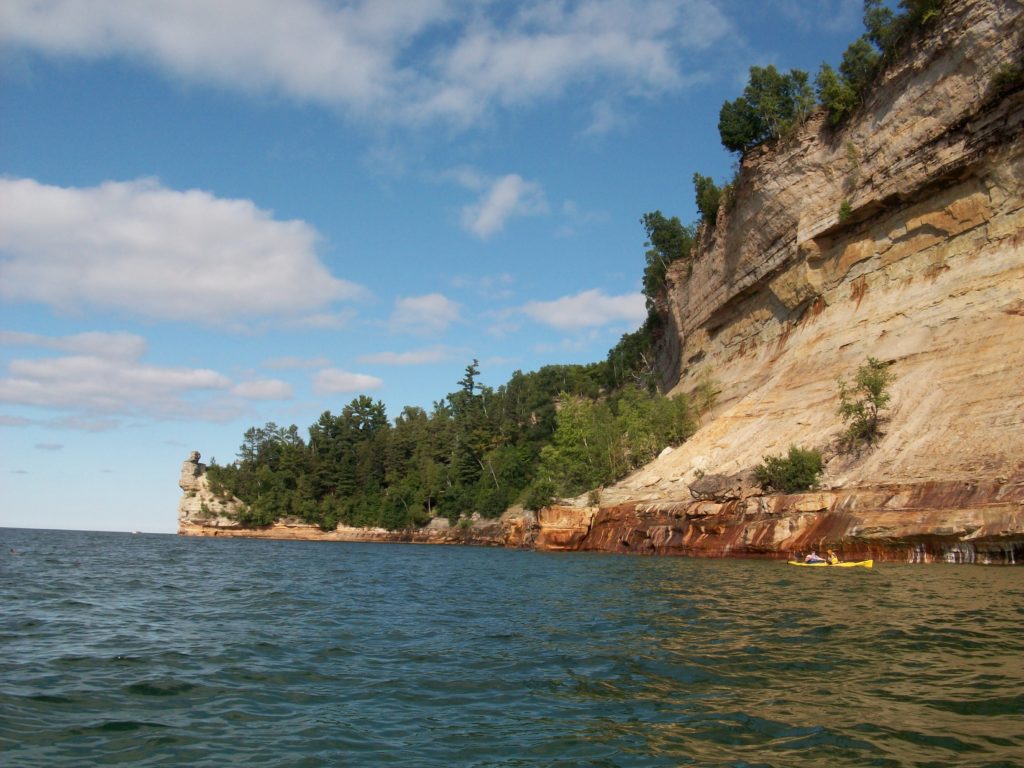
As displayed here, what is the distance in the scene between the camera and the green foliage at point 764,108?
54094 mm

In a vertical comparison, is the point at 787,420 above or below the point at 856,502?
above

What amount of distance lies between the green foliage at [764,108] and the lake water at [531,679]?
43570 millimetres

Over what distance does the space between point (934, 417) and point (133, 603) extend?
2998cm

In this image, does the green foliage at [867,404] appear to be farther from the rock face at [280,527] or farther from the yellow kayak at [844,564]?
the rock face at [280,527]

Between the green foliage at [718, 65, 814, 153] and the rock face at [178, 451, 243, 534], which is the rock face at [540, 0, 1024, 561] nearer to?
the green foliage at [718, 65, 814, 153]

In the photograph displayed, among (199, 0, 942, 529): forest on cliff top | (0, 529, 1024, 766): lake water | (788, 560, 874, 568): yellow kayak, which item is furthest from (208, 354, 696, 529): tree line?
(0, 529, 1024, 766): lake water

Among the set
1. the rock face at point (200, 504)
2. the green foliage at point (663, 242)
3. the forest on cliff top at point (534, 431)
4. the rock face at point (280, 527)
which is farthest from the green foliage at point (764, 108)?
the rock face at point (200, 504)

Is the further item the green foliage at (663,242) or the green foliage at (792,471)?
the green foliage at (663,242)

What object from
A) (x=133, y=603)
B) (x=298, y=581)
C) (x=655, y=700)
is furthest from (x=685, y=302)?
(x=655, y=700)

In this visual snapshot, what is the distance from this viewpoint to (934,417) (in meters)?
30.9

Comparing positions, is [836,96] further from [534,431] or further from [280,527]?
[280,527]

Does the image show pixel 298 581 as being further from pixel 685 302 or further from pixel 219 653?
pixel 685 302

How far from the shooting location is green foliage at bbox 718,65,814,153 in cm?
5409

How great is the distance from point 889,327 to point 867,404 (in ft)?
20.0
